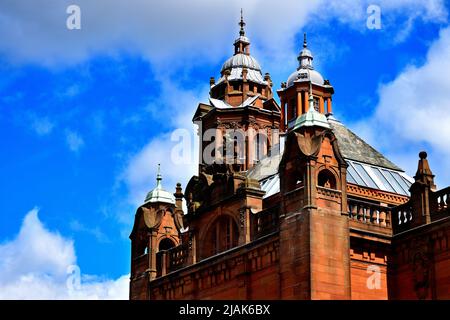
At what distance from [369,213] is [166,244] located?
16.0 m

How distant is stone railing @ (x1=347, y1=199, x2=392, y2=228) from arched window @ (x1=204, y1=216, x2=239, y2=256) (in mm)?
7264

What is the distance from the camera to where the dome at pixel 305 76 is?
69.7 m

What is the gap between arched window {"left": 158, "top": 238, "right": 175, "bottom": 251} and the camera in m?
61.2

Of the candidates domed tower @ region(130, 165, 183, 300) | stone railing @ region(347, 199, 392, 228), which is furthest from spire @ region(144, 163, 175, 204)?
stone railing @ region(347, 199, 392, 228)

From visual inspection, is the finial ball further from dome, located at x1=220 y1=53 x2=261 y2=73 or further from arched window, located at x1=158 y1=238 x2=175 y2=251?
dome, located at x1=220 y1=53 x2=261 y2=73

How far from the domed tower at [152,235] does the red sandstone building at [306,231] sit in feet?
0.20

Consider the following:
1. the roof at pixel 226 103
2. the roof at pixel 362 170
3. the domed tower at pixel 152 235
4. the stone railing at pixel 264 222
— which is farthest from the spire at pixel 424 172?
the roof at pixel 226 103

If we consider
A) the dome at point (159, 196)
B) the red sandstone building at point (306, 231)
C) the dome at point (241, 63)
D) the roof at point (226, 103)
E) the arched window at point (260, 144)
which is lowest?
the red sandstone building at point (306, 231)

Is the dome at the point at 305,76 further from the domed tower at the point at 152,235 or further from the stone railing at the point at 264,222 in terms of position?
the stone railing at the point at 264,222

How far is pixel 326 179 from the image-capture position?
48156 millimetres

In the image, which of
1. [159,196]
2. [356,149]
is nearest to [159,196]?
[159,196]
